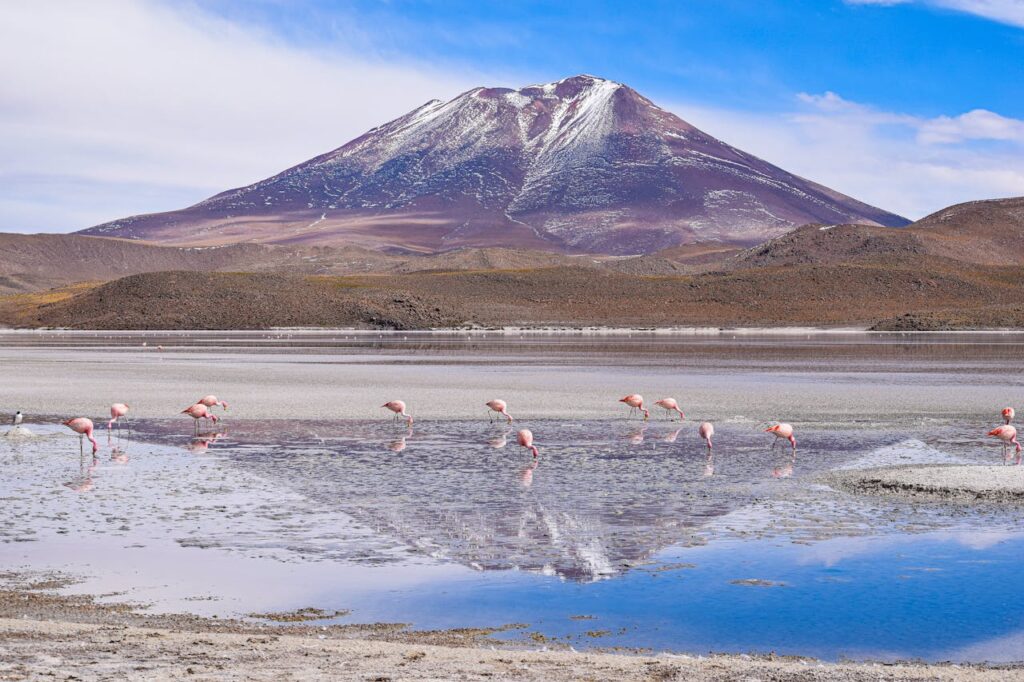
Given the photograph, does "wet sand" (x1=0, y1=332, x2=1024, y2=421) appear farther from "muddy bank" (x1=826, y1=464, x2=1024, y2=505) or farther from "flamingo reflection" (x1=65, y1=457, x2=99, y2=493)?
"muddy bank" (x1=826, y1=464, x2=1024, y2=505)

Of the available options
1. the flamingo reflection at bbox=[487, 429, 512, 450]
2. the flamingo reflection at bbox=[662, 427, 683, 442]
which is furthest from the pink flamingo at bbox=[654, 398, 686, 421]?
the flamingo reflection at bbox=[487, 429, 512, 450]

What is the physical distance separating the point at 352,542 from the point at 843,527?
16.2ft

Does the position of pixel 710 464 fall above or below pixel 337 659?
above

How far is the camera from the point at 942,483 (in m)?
14.6

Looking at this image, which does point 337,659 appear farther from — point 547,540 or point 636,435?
point 636,435

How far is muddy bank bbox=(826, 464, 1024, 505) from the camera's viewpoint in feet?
46.1

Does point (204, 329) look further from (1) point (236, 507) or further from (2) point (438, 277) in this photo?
(1) point (236, 507)

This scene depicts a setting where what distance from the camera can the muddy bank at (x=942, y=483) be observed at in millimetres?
14039

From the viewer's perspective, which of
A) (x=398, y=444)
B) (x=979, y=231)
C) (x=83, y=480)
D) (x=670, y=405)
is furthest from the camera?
(x=979, y=231)

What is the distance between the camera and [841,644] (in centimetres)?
830

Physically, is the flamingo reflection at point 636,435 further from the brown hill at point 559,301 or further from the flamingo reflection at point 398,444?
the brown hill at point 559,301

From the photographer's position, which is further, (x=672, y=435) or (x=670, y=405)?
(x=670, y=405)

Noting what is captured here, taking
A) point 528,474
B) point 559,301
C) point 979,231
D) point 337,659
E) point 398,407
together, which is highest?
point 979,231

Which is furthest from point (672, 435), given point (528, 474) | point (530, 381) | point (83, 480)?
point (530, 381)
